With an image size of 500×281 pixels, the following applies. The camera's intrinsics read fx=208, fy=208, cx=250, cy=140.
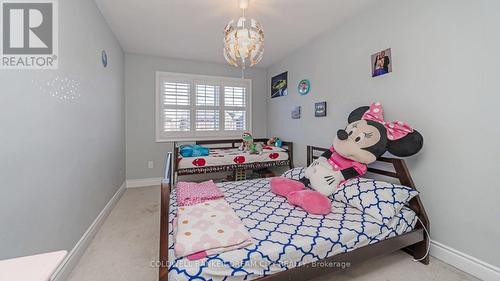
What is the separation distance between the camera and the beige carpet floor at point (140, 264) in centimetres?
149

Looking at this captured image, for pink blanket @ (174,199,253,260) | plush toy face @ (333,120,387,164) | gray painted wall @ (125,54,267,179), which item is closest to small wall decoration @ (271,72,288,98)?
gray painted wall @ (125,54,267,179)

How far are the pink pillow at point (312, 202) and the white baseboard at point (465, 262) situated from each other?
0.98 m

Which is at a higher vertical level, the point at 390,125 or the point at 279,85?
the point at 279,85

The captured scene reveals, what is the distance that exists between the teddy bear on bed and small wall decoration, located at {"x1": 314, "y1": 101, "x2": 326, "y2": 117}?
0.71 m

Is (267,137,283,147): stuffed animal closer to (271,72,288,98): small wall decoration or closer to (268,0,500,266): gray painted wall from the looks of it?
(271,72,288,98): small wall decoration

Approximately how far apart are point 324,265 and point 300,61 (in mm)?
2914

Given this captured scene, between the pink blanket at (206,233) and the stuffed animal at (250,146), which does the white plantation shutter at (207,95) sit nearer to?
the stuffed animal at (250,146)

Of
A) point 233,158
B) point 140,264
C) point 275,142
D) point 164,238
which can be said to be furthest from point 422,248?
point 275,142

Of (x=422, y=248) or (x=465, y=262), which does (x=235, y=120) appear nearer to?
(x=422, y=248)

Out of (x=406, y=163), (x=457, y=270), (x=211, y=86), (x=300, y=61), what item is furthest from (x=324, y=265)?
(x=211, y=86)

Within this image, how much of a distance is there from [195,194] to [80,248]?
104 cm

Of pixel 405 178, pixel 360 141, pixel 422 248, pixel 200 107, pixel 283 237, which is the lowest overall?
pixel 422 248

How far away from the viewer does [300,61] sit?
10.9 ft

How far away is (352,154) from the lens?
1910 millimetres
